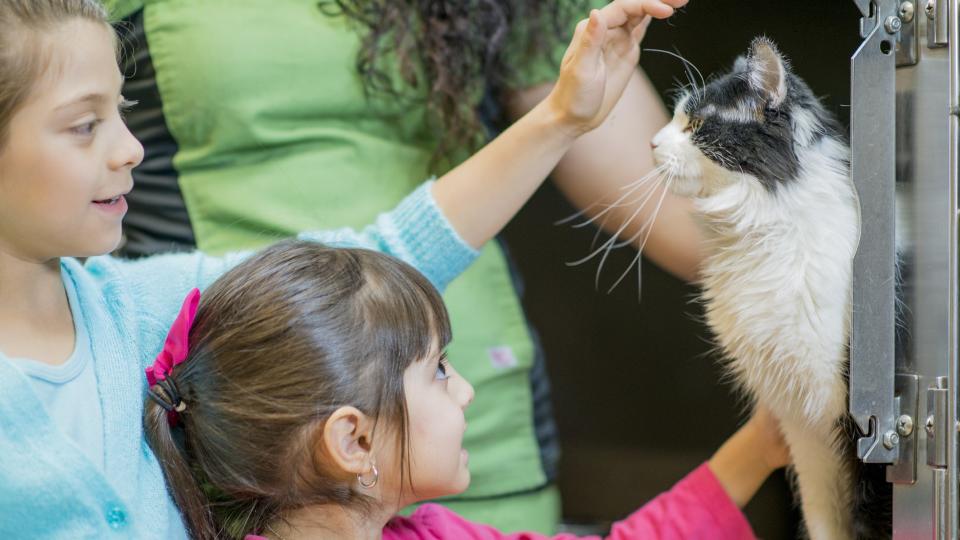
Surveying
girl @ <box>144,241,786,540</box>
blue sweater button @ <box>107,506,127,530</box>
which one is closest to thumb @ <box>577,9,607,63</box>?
girl @ <box>144,241,786,540</box>

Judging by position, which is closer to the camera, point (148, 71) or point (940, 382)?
point (940, 382)

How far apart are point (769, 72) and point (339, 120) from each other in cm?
45

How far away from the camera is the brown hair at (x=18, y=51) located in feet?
2.11

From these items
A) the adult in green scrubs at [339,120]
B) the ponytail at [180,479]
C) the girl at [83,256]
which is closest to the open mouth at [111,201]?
the girl at [83,256]

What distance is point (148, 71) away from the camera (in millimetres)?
971

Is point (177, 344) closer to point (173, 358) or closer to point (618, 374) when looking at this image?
Result: point (173, 358)

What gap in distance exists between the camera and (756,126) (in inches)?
26.1

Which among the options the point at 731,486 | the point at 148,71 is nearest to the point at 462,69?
the point at 148,71

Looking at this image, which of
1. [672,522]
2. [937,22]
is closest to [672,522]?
[672,522]

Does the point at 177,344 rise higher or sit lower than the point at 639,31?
lower

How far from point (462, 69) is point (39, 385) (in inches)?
19.0

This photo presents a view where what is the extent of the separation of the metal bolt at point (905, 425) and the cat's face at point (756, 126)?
0.53 feet

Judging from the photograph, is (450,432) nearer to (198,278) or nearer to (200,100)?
(198,278)

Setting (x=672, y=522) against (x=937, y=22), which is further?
(x=672, y=522)
